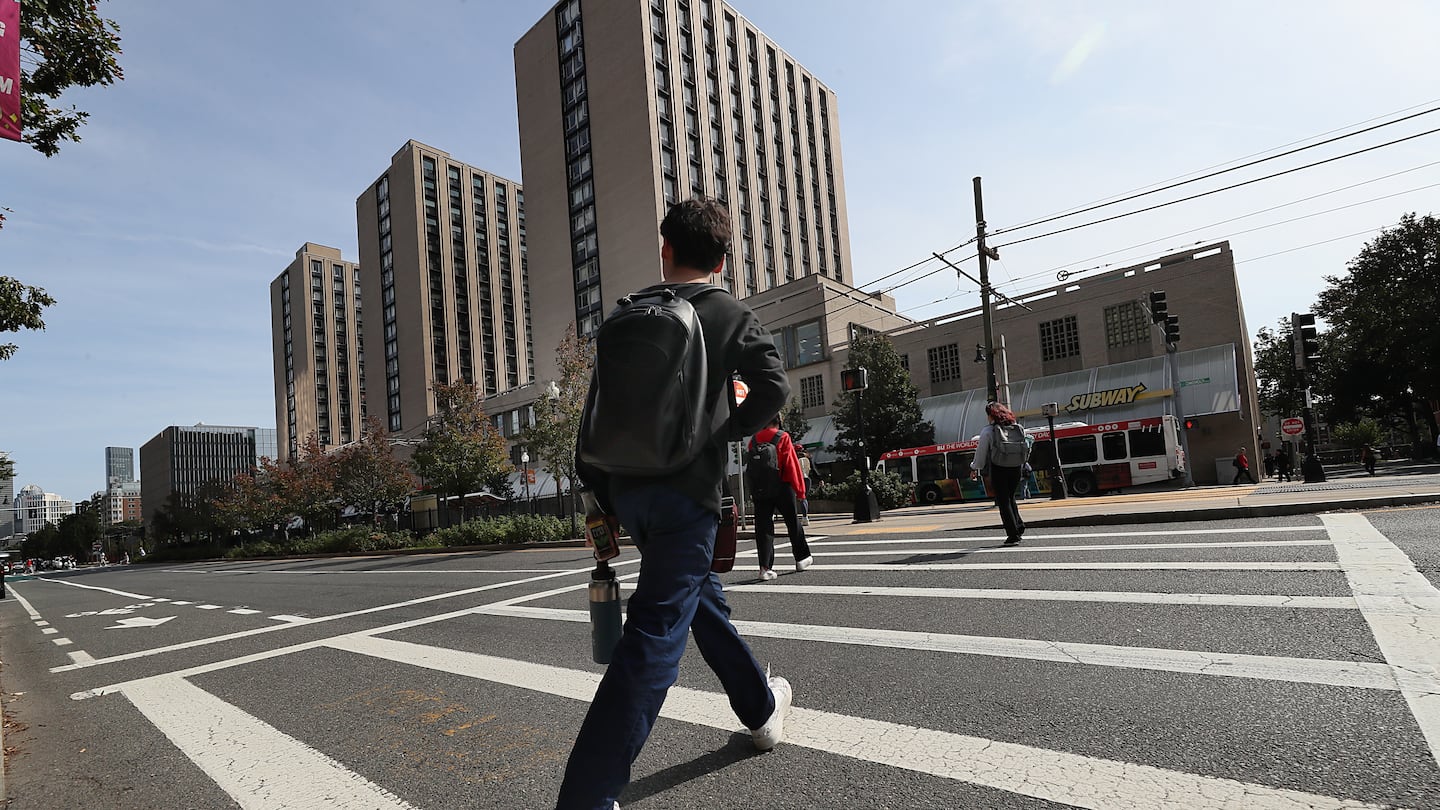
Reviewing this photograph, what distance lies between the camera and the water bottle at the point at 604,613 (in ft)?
7.87

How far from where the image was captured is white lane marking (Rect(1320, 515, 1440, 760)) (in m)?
2.74

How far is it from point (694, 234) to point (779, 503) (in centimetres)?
535

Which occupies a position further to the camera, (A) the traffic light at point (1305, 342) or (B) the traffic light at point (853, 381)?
(A) the traffic light at point (1305, 342)

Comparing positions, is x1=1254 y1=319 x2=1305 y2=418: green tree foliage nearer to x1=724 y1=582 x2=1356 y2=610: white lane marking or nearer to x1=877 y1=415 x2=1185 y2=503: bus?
x1=877 y1=415 x2=1185 y2=503: bus

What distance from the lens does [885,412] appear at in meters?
35.6

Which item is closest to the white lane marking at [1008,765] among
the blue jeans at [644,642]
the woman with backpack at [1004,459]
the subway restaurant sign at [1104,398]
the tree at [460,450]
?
the blue jeans at [644,642]

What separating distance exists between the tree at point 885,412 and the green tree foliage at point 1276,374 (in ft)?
115

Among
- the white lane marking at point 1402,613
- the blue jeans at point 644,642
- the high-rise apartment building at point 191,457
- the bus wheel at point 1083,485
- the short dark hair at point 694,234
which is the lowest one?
the bus wheel at point 1083,485

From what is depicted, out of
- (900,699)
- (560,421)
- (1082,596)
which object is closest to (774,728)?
(900,699)

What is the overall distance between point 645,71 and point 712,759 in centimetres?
5500

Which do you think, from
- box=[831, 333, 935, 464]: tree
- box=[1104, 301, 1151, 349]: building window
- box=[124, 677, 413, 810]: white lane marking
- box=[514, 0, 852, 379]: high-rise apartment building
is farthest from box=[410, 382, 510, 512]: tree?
box=[124, 677, 413, 810]: white lane marking

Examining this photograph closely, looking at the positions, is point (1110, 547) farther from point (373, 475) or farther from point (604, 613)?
point (373, 475)

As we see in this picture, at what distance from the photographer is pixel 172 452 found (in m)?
139

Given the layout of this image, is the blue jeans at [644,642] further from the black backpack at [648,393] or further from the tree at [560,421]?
the tree at [560,421]
